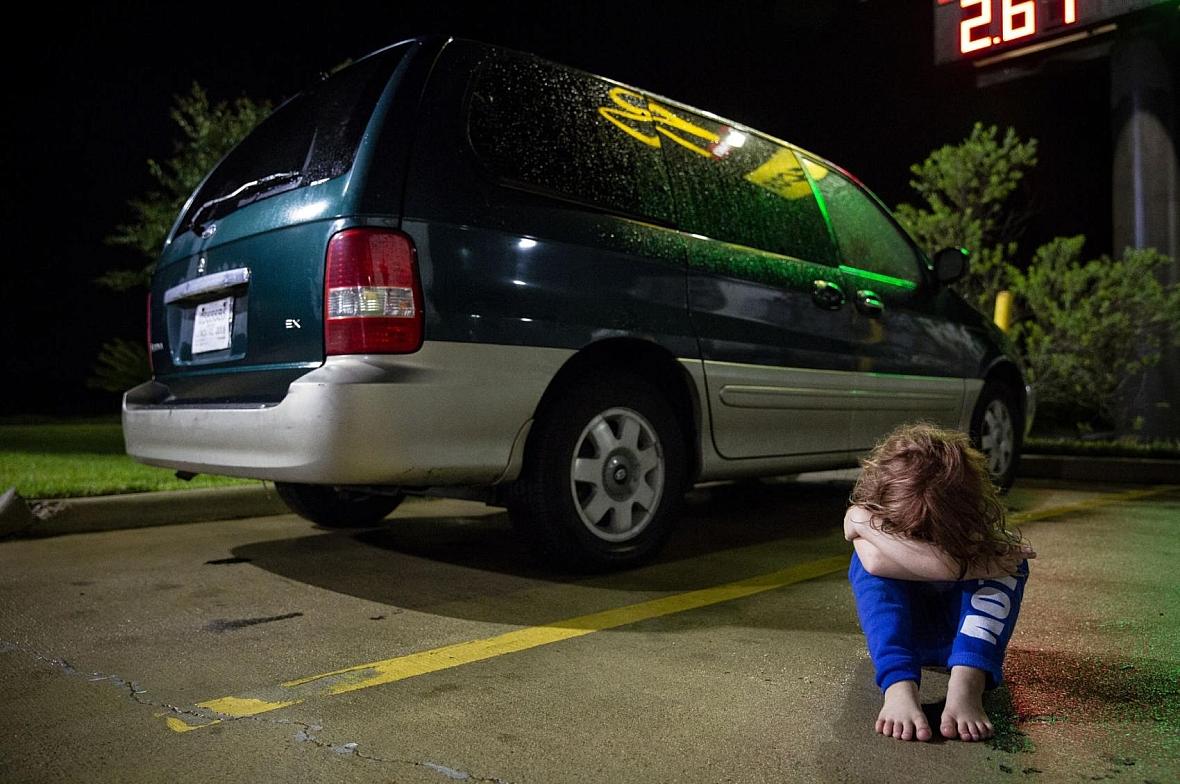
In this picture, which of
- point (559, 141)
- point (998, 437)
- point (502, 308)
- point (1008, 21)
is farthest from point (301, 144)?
point (1008, 21)

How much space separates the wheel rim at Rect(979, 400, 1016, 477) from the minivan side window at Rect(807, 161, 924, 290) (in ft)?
3.53

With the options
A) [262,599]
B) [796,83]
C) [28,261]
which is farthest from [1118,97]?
[28,261]

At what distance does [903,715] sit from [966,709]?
0.40ft

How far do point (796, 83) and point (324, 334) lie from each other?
1321 centimetres

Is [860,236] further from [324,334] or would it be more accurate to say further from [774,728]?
[774,728]

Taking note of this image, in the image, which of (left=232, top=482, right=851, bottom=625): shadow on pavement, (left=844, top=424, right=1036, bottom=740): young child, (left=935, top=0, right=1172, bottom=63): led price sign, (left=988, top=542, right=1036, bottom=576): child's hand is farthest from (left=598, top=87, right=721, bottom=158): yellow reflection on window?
(left=935, top=0, right=1172, bottom=63): led price sign

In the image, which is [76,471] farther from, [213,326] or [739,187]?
[739,187]

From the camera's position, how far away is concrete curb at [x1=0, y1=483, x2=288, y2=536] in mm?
4234

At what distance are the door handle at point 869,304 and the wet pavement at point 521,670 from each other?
122cm

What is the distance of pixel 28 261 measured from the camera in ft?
49.7

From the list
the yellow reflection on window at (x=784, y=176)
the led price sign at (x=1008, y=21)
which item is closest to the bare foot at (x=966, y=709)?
the yellow reflection on window at (x=784, y=176)

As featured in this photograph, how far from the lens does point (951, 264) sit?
4910 millimetres

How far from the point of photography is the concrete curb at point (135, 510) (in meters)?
4.23

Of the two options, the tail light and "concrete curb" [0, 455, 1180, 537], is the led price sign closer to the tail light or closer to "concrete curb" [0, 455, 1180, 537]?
"concrete curb" [0, 455, 1180, 537]
